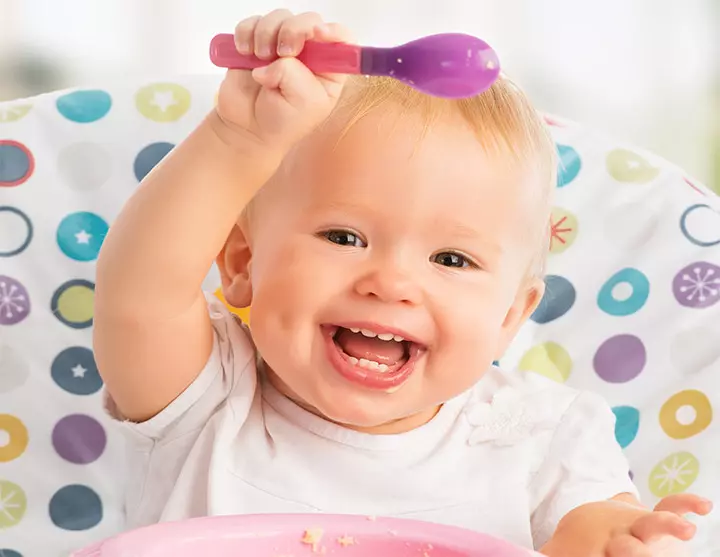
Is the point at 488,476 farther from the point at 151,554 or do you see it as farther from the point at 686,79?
the point at 686,79

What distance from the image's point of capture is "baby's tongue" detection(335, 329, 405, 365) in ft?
2.15

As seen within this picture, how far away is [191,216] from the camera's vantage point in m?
0.57

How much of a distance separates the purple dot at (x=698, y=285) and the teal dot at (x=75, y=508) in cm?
53

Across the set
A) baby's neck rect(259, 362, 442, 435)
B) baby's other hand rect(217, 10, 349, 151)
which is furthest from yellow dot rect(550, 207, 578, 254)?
baby's other hand rect(217, 10, 349, 151)

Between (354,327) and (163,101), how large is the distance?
43 cm

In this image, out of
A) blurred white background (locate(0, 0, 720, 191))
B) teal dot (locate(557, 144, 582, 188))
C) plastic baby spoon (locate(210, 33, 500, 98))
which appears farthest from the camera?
blurred white background (locate(0, 0, 720, 191))

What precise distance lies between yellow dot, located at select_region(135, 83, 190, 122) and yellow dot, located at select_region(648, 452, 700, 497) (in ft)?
1.69

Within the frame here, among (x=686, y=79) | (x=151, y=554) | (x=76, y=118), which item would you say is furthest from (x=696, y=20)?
(x=151, y=554)

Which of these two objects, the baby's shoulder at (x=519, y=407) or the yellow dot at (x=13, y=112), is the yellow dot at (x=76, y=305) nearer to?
the yellow dot at (x=13, y=112)

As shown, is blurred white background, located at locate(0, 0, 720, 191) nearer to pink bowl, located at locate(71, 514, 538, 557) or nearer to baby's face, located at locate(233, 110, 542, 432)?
baby's face, located at locate(233, 110, 542, 432)

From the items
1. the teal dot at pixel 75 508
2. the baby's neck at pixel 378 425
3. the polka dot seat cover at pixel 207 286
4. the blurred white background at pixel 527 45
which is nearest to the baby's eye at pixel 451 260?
the baby's neck at pixel 378 425

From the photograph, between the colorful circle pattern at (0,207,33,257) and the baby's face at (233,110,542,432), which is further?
the colorful circle pattern at (0,207,33,257)

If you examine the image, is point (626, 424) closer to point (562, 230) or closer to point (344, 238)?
point (562, 230)

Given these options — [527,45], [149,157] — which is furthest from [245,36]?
[527,45]
